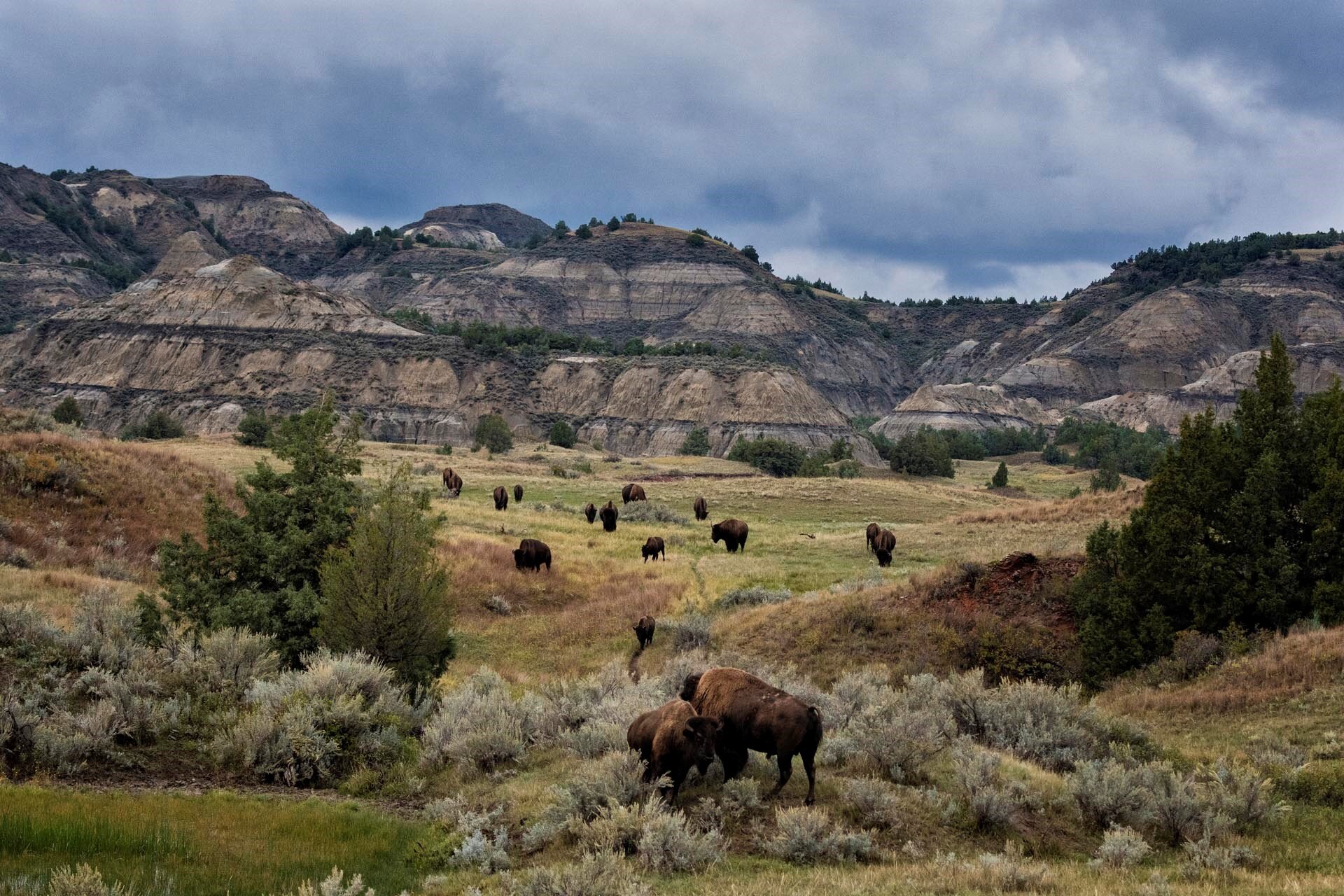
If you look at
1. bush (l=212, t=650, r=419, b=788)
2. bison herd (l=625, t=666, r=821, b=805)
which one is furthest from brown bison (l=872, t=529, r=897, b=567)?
bison herd (l=625, t=666, r=821, b=805)

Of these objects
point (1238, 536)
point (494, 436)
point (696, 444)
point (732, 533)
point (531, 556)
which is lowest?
point (531, 556)

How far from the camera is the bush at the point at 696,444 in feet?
351

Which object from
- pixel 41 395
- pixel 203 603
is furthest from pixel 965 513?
pixel 41 395

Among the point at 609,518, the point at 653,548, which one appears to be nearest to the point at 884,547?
the point at 653,548

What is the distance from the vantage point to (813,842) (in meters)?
7.21

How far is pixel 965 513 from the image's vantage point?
1575 inches

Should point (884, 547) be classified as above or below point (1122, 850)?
above

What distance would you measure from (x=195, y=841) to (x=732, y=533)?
25958 mm

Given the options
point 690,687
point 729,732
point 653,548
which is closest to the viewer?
point 729,732

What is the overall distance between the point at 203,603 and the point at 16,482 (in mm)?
11590

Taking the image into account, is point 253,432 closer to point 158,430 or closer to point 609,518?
point 158,430

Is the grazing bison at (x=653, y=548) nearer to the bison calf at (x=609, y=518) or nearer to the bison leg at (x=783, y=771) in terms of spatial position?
the bison calf at (x=609, y=518)

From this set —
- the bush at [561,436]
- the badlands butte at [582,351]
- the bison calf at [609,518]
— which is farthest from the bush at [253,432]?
the bison calf at [609,518]

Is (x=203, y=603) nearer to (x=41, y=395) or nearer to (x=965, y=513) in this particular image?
(x=965, y=513)
